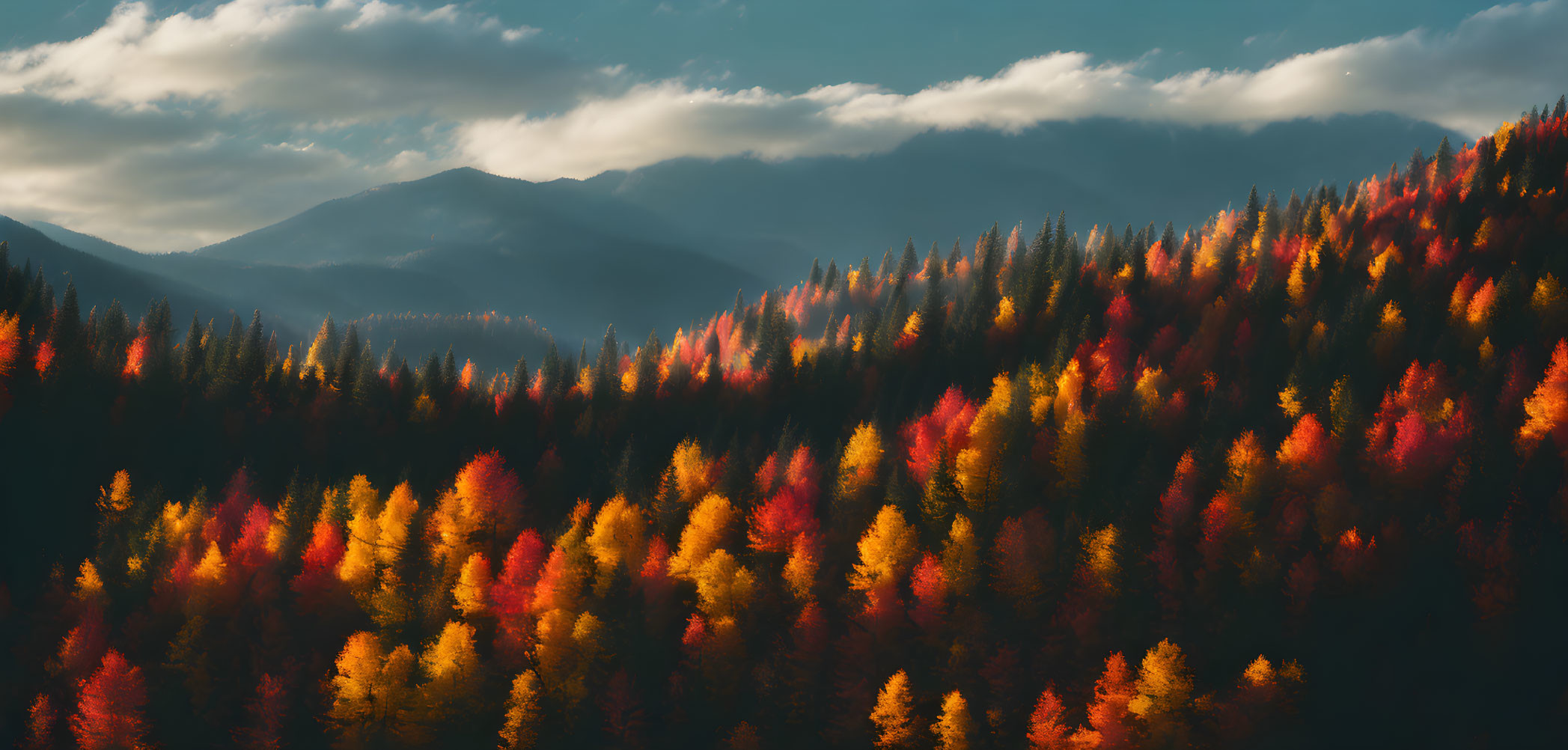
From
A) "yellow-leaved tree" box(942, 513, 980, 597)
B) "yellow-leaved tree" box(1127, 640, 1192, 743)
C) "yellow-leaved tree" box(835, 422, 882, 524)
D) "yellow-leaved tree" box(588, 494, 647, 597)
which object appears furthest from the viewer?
"yellow-leaved tree" box(835, 422, 882, 524)

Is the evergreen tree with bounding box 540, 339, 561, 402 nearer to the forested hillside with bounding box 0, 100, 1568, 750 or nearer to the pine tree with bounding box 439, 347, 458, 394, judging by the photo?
the forested hillside with bounding box 0, 100, 1568, 750

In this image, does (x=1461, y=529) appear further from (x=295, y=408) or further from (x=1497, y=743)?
(x=295, y=408)

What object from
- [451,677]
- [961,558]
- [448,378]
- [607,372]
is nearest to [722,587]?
[961,558]

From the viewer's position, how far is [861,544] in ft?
413

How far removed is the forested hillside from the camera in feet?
343

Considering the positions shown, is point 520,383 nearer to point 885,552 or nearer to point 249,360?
point 249,360

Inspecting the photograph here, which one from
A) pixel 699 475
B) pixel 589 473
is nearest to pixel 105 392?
pixel 589 473

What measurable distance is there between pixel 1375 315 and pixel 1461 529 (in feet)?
181

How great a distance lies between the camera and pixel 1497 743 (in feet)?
306

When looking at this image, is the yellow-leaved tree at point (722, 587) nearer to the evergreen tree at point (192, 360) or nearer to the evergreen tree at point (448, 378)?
the evergreen tree at point (448, 378)

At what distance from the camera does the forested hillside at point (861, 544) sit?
104688 mm

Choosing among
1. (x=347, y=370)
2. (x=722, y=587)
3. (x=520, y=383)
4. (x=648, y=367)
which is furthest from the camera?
(x=648, y=367)

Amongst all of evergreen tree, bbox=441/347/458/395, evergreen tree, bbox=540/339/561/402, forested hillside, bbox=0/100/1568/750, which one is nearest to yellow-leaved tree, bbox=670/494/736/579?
forested hillside, bbox=0/100/1568/750

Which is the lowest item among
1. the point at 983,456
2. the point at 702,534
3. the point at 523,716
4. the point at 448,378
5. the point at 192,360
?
the point at 523,716
